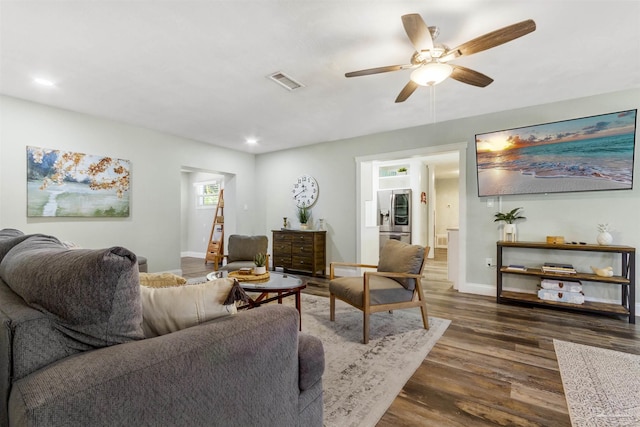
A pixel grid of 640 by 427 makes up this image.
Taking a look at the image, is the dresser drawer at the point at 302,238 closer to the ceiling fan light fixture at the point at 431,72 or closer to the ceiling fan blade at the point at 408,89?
the ceiling fan blade at the point at 408,89

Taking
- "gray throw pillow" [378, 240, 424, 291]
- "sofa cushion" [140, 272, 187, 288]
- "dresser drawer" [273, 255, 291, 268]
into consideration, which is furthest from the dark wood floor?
"dresser drawer" [273, 255, 291, 268]

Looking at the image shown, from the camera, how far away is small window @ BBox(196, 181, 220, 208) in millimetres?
7912

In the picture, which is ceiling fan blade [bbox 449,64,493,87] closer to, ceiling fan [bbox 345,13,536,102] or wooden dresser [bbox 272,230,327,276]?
ceiling fan [bbox 345,13,536,102]

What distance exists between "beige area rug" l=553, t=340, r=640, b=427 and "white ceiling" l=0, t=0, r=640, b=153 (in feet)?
8.38

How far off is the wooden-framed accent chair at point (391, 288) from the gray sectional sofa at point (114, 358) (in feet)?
5.17

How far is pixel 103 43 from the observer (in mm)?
2453

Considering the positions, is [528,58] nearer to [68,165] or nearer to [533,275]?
[533,275]

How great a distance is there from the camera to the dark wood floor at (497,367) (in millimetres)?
1644

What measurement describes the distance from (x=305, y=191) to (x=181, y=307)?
4.91 meters

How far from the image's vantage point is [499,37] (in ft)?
6.28

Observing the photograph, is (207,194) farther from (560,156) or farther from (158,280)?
(560,156)

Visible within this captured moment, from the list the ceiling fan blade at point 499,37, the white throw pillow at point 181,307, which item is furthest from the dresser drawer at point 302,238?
the white throw pillow at point 181,307

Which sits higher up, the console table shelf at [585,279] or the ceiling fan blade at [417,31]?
the ceiling fan blade at [417,31]

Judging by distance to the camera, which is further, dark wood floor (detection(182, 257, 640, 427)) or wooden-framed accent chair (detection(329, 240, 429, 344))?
wooden-framed accent chair (detection(329, 240, 429, 344))
